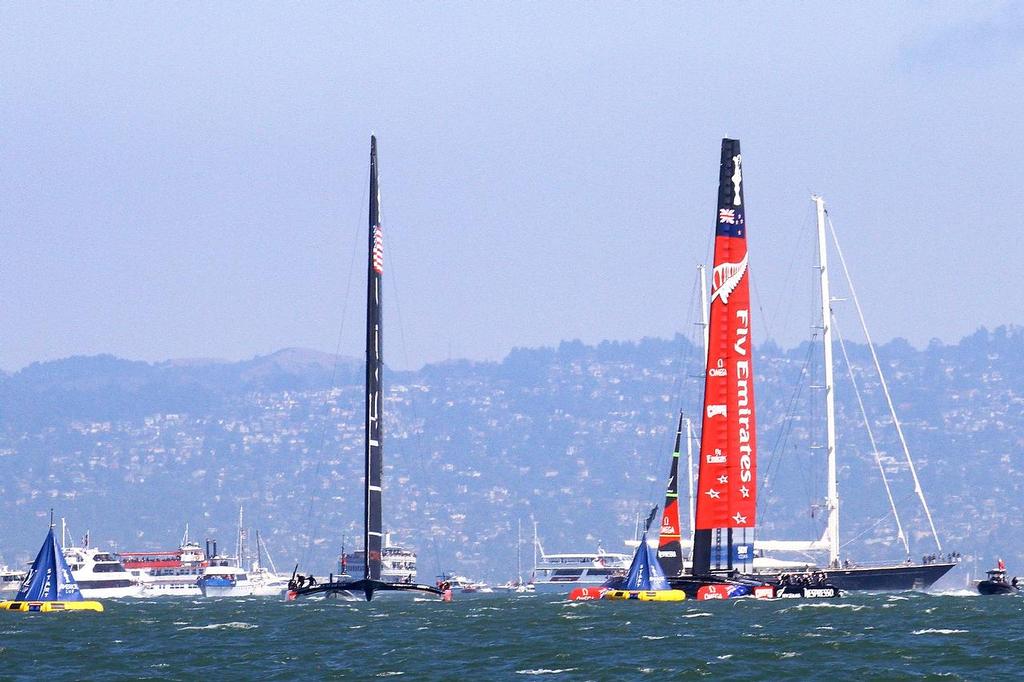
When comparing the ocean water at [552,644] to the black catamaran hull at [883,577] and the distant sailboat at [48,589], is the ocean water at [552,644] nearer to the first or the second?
the distant sailboat at [48,589]

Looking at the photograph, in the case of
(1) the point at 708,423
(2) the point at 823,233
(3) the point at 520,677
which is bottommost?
(3) the point at 520,677

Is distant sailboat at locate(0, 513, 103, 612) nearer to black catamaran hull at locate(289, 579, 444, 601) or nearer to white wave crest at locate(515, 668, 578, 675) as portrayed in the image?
black catamaran hull at locate(289, 579, 444, 601)

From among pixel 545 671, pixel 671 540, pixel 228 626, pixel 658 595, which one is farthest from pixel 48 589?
pixel 545 671

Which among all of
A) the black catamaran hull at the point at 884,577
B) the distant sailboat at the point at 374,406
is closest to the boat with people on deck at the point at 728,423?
the black catamaran hull at the point at 884,577

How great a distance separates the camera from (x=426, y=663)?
5906cm

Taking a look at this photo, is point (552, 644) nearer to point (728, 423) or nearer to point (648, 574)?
point (648, 574)

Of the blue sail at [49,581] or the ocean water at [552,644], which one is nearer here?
the ocean water at [552,644]

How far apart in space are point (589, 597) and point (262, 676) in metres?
65.1

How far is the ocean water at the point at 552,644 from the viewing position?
56.0m

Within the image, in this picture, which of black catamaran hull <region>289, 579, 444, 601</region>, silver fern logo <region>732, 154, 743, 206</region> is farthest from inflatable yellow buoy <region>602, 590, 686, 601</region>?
silver fern logo <region>732, 154, 743, 206</region>

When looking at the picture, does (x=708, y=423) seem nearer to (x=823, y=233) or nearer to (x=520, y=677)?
(x=823, y=233)

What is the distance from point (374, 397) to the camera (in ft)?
355

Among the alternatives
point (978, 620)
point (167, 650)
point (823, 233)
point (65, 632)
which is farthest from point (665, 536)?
point (167, 650)

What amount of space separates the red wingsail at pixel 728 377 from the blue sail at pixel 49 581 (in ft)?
95.4
